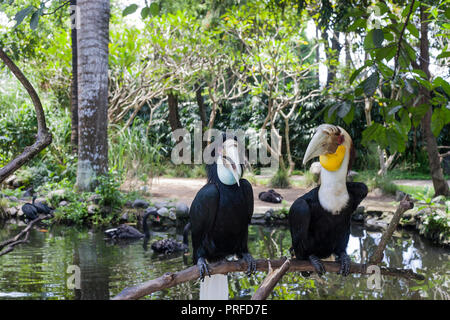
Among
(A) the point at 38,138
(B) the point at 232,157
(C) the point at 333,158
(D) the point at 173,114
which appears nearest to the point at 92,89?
(A) the point at 38,138

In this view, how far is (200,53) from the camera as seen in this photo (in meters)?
9.42

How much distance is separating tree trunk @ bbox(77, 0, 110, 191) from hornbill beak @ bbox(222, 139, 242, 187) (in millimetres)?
4921

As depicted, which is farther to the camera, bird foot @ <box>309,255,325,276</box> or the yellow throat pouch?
bird foot @ <box>309,255,325,276</box>

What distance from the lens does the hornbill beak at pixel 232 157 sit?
147 centimetres

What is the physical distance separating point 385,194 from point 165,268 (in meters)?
5.38

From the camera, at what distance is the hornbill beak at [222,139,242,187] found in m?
1.47

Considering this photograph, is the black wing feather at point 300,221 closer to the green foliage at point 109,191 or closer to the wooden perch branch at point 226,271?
the wooden perch branch at point 226,271

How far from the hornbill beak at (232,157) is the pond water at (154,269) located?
85.9 inches

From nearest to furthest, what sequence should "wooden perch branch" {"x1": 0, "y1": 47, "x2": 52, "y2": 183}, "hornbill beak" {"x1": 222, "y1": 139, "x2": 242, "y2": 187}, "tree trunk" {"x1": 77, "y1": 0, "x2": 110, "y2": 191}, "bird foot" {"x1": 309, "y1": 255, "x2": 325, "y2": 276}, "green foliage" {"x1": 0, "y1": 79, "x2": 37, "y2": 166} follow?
"wooden perch branch" {"x1": 0, "y1": 47, "x2": 52, "y2": 183}, "hornbill beak" {"x1": 222, "y1": 139, "x2": 242, "y2": 187}, "bird foot" {"x1": 309, "y1": 255, "x2": 325, "y2": 276}, "tree trunk" {"x1": 77, "y1": 0, "x2": 110, "y2": 191}, "green foliage" {"x1": 0, "y1": 79, "x2": 37, "y2": 166}

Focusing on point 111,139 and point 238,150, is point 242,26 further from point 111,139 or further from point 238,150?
point 238,150

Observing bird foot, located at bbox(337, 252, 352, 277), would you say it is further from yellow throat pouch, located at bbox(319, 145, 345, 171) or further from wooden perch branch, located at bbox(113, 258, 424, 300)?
yellow throat pouch, located at bbox(319, 145, 345, 171)

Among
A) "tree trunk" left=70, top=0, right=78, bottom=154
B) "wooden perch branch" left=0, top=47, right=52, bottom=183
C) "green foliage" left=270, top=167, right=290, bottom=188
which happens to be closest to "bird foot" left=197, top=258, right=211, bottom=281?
"wooden perch branch" left=0, top=47, right=52, bottom=183

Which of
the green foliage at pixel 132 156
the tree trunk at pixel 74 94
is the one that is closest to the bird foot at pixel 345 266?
the green foliage at pixel 132 156
